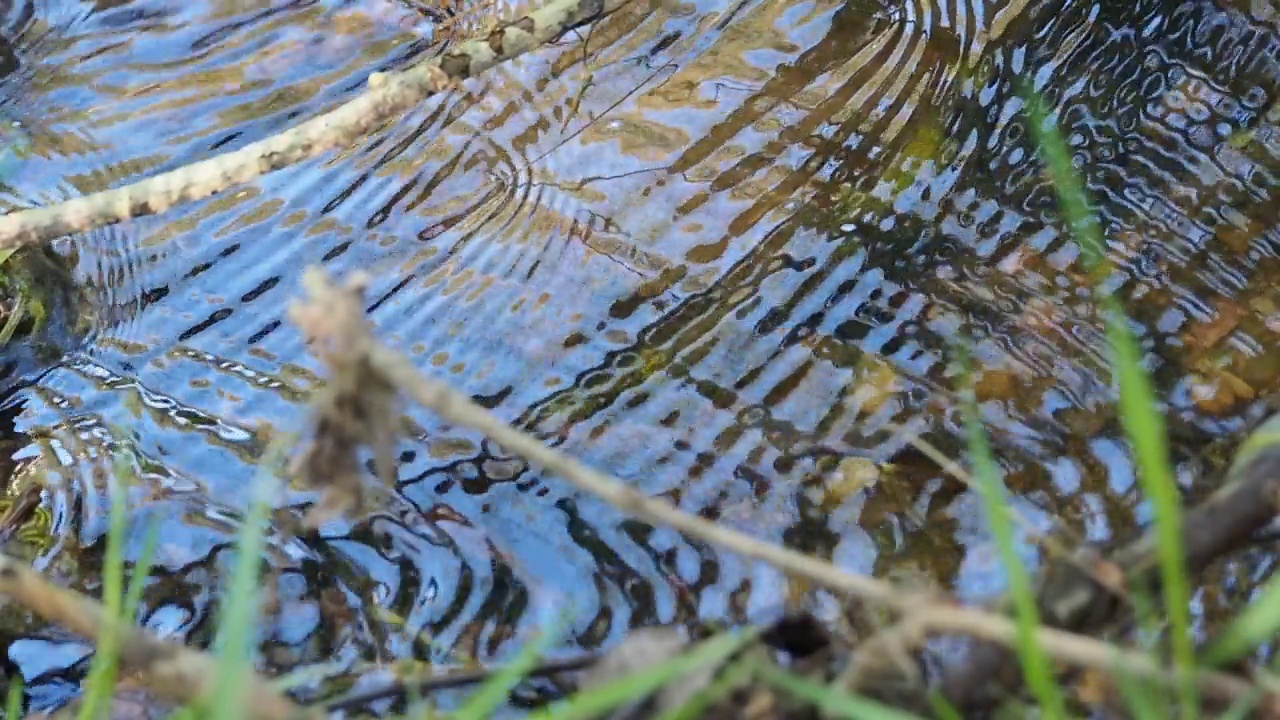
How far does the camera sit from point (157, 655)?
1.40m

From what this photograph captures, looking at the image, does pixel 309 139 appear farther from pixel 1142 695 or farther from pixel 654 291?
pixel 1142 695

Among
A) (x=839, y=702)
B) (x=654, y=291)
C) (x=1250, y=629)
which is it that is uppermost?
(x=1250, y=629)

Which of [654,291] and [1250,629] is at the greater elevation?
[1250,629]

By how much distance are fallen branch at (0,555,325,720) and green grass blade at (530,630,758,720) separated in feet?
1.16

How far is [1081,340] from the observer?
8.22 feet

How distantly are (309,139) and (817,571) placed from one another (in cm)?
144

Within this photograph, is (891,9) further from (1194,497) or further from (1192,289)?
(1194,497)

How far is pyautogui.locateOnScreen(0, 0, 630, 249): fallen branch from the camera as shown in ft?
6.95

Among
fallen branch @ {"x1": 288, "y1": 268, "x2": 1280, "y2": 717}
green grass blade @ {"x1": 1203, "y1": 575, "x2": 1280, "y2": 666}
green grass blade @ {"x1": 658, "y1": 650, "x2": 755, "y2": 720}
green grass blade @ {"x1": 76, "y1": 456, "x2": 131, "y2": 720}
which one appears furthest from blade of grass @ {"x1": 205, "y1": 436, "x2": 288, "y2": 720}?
green grass blade @ {"x1": 1203, "y1": 575, "x2": 1280, "y2": 666}

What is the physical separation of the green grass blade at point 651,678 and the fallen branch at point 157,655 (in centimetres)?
35

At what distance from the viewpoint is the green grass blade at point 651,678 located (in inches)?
48.5

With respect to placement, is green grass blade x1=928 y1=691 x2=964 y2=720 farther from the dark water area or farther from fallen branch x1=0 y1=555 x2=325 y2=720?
fallen branch x1=0 y1=555 x2=325 y2=720

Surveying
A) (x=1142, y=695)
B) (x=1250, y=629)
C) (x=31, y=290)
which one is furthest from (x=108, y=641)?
(x=31, y=290)

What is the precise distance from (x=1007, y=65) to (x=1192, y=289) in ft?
3.24
